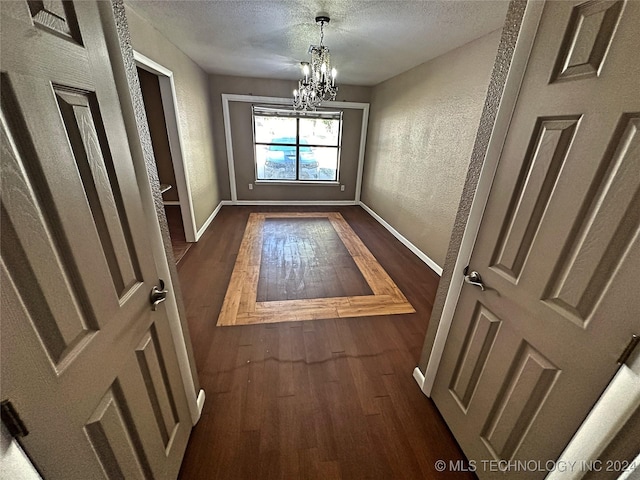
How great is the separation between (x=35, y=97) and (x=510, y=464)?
72.0 inches

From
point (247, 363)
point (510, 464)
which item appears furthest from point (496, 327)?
point (247, 363)

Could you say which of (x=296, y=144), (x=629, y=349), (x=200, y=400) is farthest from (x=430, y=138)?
(x=200, y=400)

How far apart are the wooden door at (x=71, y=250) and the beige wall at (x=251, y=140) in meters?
4.57

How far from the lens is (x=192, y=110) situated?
3711 millimetres

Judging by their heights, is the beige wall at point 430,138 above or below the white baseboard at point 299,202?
above

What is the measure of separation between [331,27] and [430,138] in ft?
5.46

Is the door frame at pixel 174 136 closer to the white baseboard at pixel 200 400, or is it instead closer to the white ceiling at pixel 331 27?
the white ceiling at pixel 331 27

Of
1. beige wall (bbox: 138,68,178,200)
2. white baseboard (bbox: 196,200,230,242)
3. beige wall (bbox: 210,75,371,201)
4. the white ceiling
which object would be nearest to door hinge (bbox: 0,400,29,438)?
the white ceiling

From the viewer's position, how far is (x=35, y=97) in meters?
0.51

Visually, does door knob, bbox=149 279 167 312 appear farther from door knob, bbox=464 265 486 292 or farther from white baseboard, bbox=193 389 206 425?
door knob, bbox=464 265 486 292

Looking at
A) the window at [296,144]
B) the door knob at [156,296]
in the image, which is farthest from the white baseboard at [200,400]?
the window at [296,144]

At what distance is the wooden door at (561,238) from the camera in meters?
0.69

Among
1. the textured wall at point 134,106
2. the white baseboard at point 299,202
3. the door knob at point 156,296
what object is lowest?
the white baseboard at point 299,202

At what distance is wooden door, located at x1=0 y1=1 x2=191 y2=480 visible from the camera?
1.58ft
